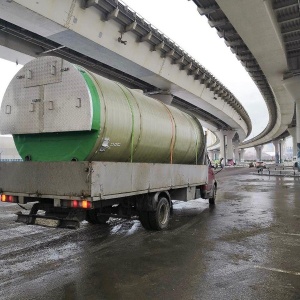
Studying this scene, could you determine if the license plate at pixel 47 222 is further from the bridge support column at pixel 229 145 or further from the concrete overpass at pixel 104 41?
the bridge support column at pixel 229 145

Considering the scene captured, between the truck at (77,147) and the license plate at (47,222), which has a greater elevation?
the truck at (77,147)

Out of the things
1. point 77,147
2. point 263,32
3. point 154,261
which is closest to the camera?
point 154,261

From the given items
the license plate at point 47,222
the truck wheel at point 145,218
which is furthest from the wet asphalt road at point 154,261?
the license plate at point 47,222

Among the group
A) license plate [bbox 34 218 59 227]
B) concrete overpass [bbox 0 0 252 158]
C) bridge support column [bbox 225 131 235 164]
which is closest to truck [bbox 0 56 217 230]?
license plate [bbox 34 218 59 227]

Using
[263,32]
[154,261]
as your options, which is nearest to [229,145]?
[263,32]

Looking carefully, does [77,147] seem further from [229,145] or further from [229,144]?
[229,145]

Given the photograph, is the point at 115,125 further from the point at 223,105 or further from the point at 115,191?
the point at 223,105

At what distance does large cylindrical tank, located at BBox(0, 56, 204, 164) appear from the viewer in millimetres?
6152

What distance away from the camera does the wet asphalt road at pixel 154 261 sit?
432cm

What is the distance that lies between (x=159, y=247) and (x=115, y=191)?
149 centimetres

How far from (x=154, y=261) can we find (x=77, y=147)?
8.65ft

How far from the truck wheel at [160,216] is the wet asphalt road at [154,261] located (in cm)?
22

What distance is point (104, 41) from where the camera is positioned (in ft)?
52.2

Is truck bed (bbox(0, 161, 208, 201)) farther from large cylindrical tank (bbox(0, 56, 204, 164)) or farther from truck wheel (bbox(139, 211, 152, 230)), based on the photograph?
truck wheel (bbox(139, 211, 152, 230))
